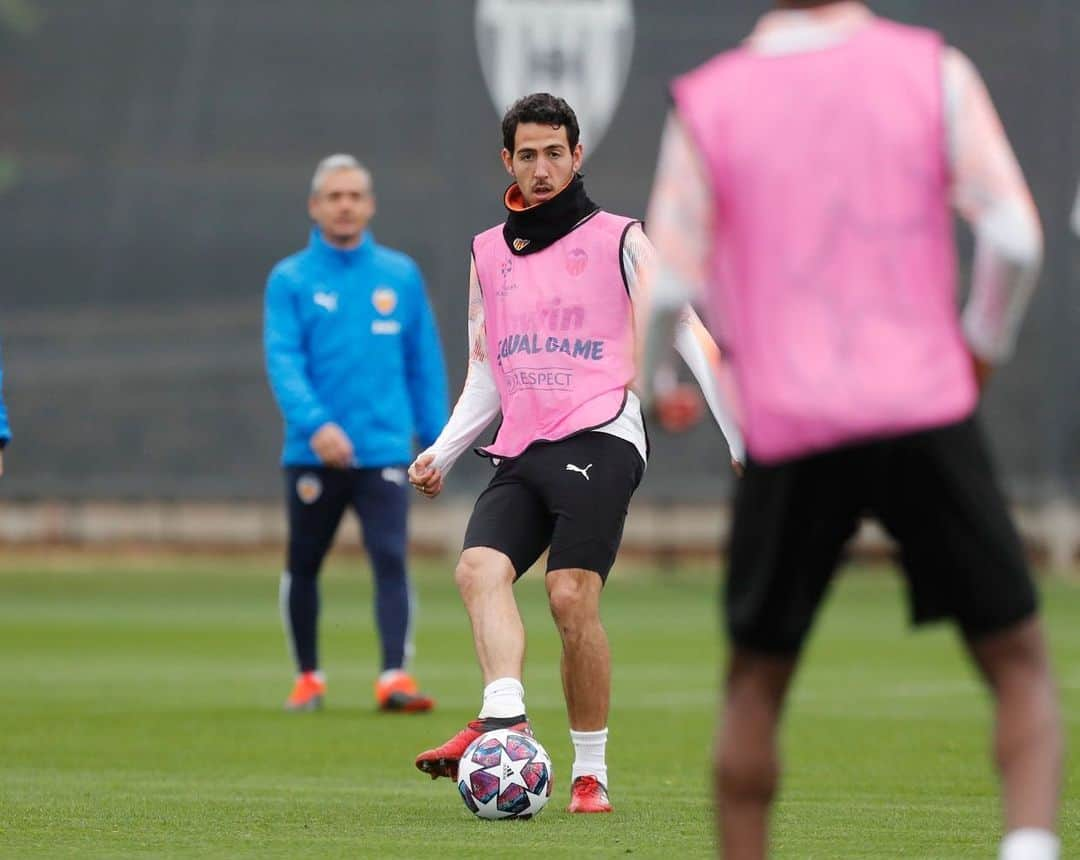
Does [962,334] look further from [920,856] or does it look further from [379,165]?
[379,165]

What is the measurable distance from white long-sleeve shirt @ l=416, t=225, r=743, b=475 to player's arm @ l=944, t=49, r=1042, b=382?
6.54ft

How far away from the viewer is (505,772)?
265 inches

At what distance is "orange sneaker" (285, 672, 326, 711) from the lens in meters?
11.2

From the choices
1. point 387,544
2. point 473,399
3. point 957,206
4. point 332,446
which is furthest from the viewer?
point 387,544

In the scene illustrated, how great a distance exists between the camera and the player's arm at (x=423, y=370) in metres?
11.4

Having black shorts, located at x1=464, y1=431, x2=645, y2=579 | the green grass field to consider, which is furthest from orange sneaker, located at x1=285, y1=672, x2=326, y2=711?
black shorts, located at x1=464, y1=431, x2=645, y2=579

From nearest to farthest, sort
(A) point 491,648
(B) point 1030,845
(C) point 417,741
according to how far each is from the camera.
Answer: (B) point 1030,845 → (A) point 491,648 → (C) point 417,741

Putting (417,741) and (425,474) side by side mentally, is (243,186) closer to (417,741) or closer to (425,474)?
(417,741)

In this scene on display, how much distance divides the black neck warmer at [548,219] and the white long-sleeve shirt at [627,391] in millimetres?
172

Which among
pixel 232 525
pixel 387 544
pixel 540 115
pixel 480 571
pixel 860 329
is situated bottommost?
pixel 232 525

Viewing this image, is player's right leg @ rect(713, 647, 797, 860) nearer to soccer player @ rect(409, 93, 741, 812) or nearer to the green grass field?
the green grass field

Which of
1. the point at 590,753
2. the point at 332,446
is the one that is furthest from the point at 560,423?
the point at 332,446

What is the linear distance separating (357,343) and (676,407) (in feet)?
22.7

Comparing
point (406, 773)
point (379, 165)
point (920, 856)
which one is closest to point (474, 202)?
point (379, 165)
